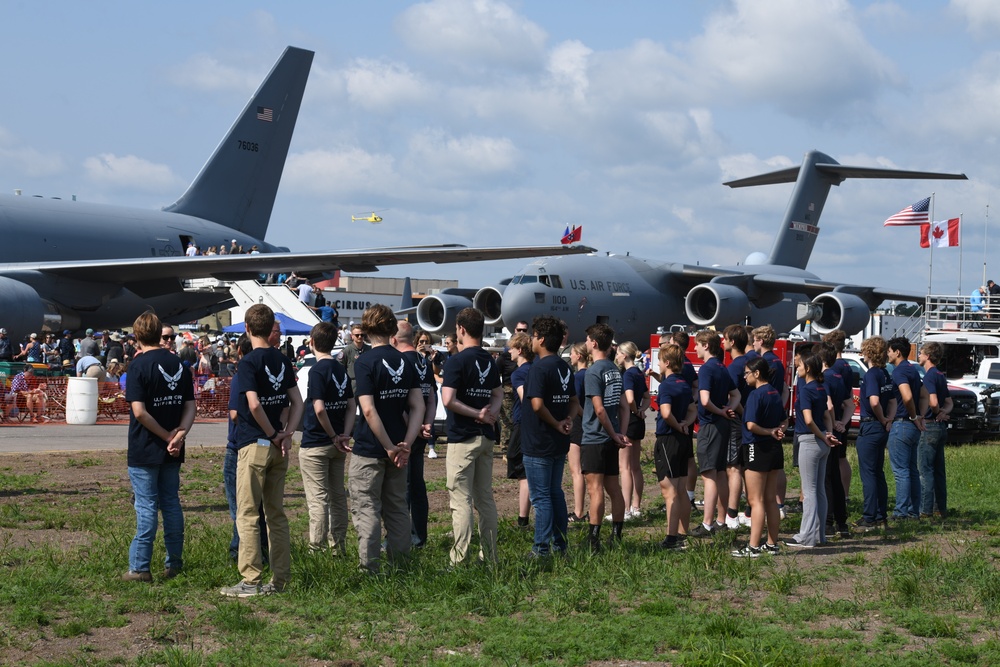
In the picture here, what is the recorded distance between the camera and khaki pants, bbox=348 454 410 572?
6863 millimetres

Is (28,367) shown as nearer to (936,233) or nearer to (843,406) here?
(843,406)

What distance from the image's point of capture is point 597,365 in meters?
8.08

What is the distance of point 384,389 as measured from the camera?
6.90 meters

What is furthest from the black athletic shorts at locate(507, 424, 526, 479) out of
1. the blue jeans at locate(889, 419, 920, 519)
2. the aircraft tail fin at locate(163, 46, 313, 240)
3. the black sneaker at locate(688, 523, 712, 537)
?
the aircraft tail fin at locate(163, 46, 313, 240)

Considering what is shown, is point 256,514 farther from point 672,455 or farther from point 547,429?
point 672,455

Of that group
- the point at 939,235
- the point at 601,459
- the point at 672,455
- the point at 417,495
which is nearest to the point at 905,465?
the point at 672,455

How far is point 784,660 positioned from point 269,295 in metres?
25.2

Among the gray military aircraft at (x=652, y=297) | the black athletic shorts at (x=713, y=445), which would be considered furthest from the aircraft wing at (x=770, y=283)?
the black athletic shorts at (x=713, y=445)

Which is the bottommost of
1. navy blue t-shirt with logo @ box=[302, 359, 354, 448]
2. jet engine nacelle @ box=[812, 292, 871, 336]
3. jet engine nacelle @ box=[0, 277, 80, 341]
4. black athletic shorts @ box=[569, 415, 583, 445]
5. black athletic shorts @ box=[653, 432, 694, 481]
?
black athletic shorts @ box=[653, 432, 694, 481]

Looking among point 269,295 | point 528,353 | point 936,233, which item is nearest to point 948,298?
point 936,233

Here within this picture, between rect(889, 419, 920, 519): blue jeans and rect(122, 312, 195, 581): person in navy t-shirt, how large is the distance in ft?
21.2

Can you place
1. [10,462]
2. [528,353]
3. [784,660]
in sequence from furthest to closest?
[10,462] → [528,353] → [784,660]

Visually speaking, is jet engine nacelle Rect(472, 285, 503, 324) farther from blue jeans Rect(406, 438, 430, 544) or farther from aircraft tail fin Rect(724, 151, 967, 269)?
blue jeans Rect(406, 438, 430, 544)

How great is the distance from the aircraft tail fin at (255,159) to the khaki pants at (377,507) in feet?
80.3
